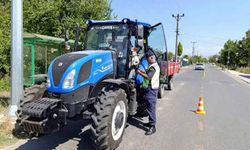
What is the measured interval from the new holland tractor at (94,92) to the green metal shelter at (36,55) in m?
Result: 5.30

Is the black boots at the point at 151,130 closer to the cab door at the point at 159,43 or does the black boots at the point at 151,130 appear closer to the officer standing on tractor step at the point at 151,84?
the officer standing on tractor step at the point at 151,84

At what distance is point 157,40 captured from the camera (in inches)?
436

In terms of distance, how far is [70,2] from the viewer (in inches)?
875

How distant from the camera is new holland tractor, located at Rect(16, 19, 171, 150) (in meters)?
5.58

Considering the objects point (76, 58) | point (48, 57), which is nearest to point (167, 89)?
point (48, 57)

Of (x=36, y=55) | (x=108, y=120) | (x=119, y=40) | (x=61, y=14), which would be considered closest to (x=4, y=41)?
(x=36, y=55)

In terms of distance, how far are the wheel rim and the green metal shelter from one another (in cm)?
655

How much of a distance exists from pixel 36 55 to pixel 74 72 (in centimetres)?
851

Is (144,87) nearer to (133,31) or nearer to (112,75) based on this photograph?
(112,75)

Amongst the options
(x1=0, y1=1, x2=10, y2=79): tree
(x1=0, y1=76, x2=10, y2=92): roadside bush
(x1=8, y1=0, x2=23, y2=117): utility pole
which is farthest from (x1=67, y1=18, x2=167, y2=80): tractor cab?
(x1=0, y1=76, x2=10, y2=92): roadside bush

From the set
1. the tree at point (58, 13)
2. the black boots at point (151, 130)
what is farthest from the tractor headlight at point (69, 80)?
the tree at point (58, 13)

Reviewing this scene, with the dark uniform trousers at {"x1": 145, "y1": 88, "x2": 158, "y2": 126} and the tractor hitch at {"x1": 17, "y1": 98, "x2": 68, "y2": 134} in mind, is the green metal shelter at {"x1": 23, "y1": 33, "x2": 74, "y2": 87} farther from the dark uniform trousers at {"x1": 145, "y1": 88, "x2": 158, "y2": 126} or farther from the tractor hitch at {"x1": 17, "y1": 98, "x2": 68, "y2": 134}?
the tractor hitch at {"x1": 17, "y1": 98, "x2": 68, "y2": 134}

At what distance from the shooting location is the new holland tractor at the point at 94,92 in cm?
558

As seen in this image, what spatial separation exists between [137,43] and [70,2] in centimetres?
1557
